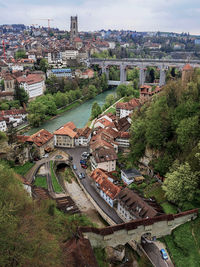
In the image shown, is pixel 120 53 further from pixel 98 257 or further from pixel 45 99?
pixel 98 257

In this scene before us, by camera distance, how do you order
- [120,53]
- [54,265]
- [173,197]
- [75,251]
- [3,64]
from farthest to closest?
1. [120,53]
2. [3,64]
3. [173,197]
4. [75,251]
5. [54,265]

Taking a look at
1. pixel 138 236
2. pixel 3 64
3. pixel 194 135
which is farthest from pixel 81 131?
pixel 3 64

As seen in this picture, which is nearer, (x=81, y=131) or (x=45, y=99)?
(x=81, y=131)

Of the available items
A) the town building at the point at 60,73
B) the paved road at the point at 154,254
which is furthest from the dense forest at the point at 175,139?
the town building at the point at 60,73

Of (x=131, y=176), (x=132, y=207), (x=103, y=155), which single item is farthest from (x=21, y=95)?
(x=132, y=207)

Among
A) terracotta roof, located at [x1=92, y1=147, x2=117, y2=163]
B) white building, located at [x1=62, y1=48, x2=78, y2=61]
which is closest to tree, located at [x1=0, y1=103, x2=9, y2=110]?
terracotta roof, located at [x1=92, y1=147, x2=117, y2=163]

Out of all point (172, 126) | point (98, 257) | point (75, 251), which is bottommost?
point (98, 257)

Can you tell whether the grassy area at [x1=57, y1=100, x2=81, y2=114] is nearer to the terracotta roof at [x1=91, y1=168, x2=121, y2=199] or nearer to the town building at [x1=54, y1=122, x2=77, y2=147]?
the town building at [x1=54, y1=122, x2=77, y2=147]

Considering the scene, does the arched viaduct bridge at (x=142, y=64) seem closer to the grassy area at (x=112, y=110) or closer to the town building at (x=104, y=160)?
the grassy area at (x=112, y=110)
